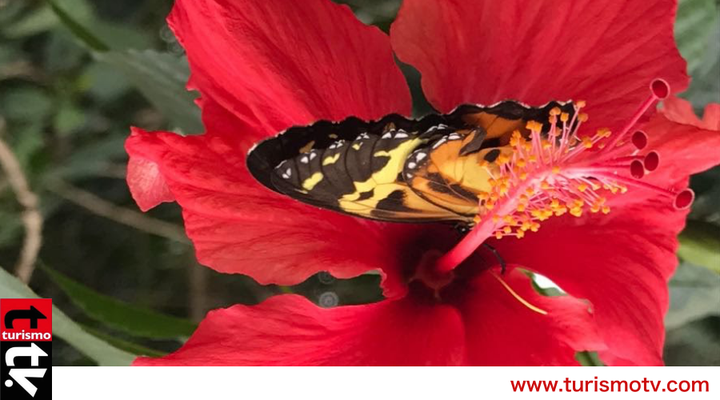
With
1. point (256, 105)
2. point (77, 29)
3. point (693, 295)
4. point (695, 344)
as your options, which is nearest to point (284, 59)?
point (256, 105)

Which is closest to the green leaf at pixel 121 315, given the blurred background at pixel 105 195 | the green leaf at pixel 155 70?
the blurred background at pixel 105 195

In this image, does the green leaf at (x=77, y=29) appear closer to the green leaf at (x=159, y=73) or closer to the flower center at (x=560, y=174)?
the green leaf at (x=159, y=73)

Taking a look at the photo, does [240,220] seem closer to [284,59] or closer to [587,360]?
[284,59]

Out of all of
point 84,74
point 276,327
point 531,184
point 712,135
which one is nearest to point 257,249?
point 276,327

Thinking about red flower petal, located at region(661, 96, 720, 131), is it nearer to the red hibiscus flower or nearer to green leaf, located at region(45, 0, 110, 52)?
the red hibiscus flower

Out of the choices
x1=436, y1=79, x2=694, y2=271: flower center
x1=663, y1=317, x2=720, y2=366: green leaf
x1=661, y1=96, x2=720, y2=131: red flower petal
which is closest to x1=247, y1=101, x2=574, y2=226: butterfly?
x1=436, y1=79, x2=694, y2=271: flower center
